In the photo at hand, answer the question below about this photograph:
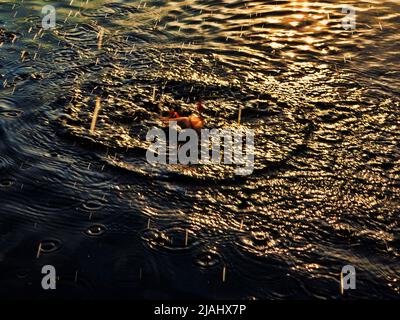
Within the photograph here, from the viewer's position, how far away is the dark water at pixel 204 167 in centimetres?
495

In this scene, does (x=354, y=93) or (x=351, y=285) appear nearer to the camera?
(x=351, y=285)

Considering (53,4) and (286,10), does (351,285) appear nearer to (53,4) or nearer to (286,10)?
(286,10)

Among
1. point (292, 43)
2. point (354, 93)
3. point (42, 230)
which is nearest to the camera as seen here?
point (42, 230)

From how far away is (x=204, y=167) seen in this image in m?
6.58

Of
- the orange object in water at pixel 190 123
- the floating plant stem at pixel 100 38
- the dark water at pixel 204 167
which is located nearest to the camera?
the dark water at pixel 204 167

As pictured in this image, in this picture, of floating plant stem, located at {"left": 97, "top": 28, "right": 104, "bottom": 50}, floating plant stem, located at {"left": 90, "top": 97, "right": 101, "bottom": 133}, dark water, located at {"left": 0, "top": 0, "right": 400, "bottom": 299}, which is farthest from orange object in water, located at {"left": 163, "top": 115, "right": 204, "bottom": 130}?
floating plant stem, located at {"left": 97, "top": 28, "right": 104, "bottom": 50}

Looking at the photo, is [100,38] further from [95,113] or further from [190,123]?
[190,123]

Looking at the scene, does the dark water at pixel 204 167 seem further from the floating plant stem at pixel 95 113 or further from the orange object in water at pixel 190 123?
the orange object in water at pixel 190 123

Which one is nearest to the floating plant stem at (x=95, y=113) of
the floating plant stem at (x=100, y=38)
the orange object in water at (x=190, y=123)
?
the orange object in water at (x=190, y=123)

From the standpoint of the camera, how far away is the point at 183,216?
568cm

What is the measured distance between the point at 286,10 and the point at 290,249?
8069 mm

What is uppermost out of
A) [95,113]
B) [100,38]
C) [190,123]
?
[100,38]

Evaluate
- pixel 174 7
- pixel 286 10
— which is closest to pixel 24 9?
pixel 174 7

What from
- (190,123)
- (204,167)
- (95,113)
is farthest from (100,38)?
(204,167)
